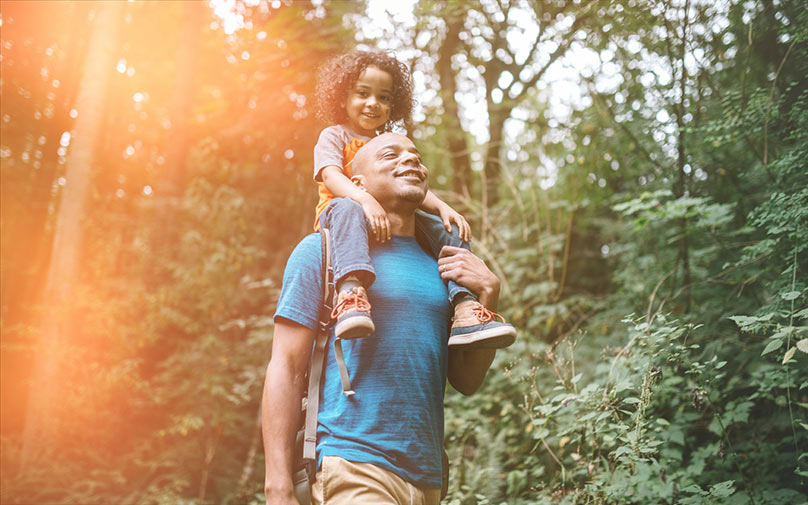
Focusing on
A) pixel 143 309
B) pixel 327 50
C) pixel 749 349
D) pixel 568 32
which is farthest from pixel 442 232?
pixel 143 309

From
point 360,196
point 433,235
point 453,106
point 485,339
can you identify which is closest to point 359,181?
point 360,196

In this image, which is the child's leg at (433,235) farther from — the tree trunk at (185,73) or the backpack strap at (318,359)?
the tree trunk at (185,73)

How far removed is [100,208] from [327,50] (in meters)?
4.08

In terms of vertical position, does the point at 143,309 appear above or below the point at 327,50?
below

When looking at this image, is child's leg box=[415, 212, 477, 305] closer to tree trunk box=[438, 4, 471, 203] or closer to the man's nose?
the man's nose

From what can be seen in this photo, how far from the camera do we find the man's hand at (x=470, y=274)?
2.10m

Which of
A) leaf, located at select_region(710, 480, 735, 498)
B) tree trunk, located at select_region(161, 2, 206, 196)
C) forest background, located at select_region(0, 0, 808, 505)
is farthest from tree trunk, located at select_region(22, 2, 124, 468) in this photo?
leaf, located at select_region(710, 480, 735, 498)

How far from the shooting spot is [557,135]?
6965mm

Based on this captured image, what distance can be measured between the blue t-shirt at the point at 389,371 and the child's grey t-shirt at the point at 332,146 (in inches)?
19.3

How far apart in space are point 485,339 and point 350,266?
536 mm

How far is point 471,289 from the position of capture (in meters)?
2.09

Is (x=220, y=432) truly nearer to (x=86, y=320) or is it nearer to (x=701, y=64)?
(x=86, y=320)

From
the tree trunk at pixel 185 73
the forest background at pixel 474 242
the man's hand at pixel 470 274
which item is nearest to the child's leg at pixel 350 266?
the man's hand at pixel 470 274

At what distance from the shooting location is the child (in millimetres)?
1923
